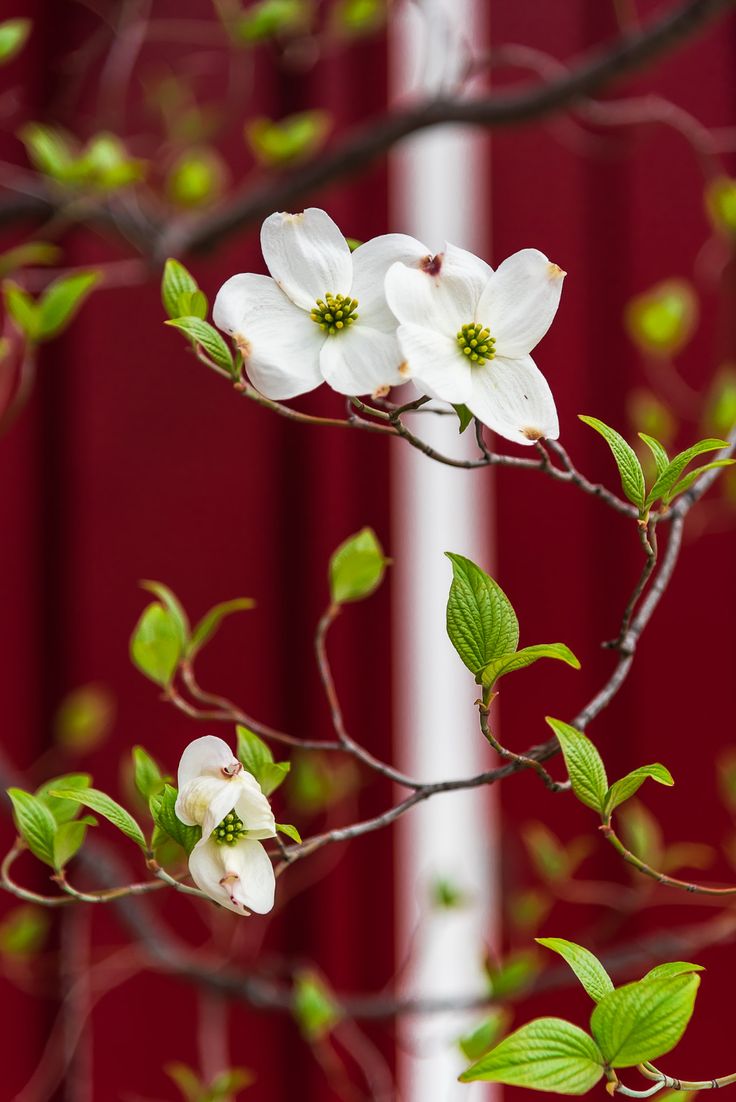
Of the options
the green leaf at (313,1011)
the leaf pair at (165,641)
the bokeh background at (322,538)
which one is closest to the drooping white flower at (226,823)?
the leaf pair at (165,641)

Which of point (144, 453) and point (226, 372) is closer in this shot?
point (226, 372)

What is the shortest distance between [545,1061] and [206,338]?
141 mm

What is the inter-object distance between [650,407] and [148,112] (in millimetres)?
484

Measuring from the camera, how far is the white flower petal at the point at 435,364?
0.17 meters

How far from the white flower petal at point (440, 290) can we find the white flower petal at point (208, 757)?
8 centimetres

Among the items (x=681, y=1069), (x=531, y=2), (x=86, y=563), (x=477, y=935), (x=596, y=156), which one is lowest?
(x=681, y=1069)

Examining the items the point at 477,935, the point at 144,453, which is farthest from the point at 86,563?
the point at 477,935

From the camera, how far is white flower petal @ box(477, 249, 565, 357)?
188 millimetres

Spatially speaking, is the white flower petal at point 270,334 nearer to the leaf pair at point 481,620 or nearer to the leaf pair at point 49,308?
the leaf pair at point 481,620

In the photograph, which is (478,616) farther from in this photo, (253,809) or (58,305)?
(58,305)

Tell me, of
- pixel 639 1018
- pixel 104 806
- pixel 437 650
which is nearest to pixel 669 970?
pixel 639 1018

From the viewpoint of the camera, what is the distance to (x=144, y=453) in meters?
0.82

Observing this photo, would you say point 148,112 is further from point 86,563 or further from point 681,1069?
point 681,1069

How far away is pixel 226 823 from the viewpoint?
192mm
